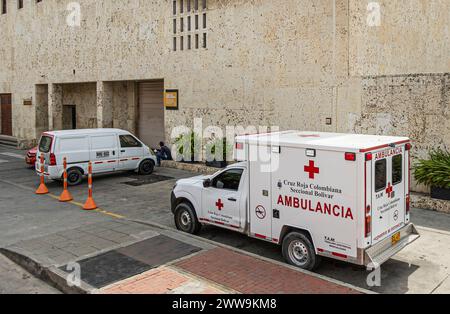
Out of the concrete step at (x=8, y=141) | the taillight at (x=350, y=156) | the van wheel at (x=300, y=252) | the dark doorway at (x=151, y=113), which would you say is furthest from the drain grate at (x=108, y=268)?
the concrete step at (x=8, y=141)

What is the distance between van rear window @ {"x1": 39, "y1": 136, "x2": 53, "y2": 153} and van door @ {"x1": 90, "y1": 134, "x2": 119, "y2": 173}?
1.47 meters

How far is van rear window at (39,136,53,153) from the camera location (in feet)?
53.1

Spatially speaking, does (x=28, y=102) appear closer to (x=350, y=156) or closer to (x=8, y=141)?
(x=8, y=141)

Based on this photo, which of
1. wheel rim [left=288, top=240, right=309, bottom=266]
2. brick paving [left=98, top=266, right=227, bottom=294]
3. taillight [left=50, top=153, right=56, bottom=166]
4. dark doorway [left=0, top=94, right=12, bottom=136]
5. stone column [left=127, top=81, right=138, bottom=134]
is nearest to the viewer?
brick paving [left=98, top=266, right=227, bottom=294]

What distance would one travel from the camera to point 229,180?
968cm

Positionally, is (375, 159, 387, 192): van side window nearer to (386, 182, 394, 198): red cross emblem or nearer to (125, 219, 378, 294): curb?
(386, 182, 394, 198): red cross emblem

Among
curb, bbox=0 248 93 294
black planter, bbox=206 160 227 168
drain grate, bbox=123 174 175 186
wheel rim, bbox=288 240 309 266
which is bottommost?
curb, bbox=0 248 93 294

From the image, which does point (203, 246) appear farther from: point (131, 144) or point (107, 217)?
point (131, 144)

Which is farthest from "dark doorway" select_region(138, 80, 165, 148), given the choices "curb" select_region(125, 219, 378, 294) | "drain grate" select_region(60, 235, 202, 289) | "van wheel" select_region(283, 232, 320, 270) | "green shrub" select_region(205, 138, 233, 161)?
"van wheel" select_region(283, 232, 320, 270)

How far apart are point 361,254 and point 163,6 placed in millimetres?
16731

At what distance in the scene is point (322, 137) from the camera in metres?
8.83

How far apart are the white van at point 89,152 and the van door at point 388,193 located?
38.5ft

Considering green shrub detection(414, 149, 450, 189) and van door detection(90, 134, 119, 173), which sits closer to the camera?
green shrub detection(414, 149, 450, 189)
